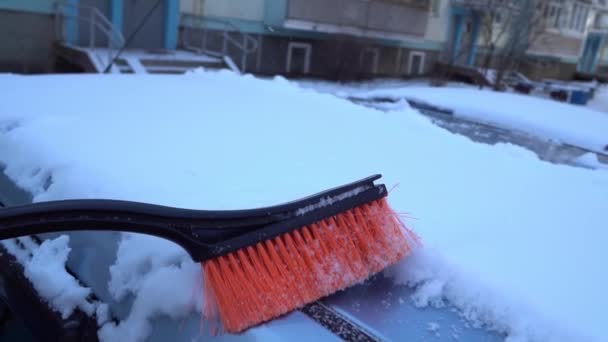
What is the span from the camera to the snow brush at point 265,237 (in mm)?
941

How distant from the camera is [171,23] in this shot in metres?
12.0

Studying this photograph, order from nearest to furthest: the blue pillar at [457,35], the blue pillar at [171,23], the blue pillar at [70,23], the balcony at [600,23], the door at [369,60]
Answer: the blue pillar at [70,23]
the blue pillar at [171,23]
the door at [369,60]
the blue pillar at [457,35]
the balcony at [600,23]

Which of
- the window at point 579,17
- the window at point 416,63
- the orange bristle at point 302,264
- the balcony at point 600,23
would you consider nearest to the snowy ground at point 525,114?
the orange bristle at point 302,264

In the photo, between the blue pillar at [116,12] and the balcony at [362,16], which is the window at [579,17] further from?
the blue pillar at [116,12]

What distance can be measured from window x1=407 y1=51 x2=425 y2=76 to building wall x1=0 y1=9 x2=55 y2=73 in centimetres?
1323

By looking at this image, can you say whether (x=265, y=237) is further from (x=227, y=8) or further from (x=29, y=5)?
(x=227, y=8)

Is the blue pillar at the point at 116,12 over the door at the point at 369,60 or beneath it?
over

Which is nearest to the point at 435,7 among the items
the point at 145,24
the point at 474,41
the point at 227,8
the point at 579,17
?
the point at 474,41

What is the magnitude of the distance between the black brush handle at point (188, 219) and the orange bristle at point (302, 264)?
0.09 ft

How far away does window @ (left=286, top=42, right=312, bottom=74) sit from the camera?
1523 cm

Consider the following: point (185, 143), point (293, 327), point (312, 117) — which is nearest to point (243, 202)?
point (293, 327)

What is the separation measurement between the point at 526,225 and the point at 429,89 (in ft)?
8.59

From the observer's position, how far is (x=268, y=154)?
1.70m

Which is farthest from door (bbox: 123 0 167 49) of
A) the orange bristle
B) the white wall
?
the orange bristle
